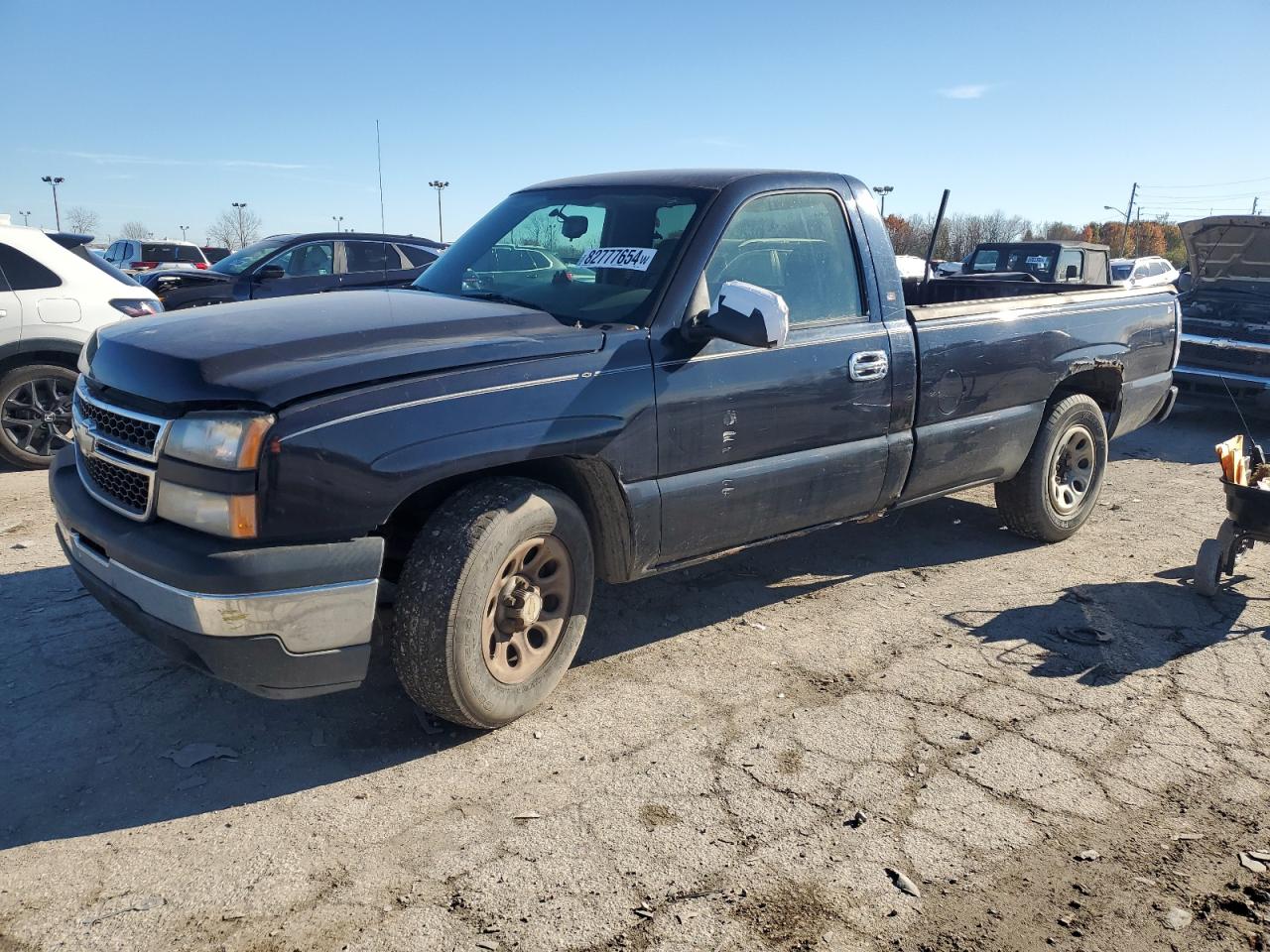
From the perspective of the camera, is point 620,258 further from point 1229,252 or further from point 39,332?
point 1229,252

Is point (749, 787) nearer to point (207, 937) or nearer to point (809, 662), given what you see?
point (809, 662)

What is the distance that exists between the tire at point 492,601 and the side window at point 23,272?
542 centimetres

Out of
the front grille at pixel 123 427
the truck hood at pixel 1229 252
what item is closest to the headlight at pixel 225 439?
the front grille at pixel 123 427

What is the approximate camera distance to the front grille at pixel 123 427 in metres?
2.93

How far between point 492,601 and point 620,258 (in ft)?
4.99

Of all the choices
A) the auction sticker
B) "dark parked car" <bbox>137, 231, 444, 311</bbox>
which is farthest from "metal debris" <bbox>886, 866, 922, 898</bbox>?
"dark parked car" <bbox>137, 231, 444, 311</bbox>

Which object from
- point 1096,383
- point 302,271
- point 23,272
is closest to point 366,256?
point 302,271

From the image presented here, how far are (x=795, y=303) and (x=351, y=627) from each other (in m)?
2.29

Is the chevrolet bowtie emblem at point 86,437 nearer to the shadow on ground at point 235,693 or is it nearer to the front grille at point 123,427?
the front grille at point 123,427

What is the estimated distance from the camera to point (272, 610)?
2742 millimetres

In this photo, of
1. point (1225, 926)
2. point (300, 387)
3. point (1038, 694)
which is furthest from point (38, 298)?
point (1225, 926)

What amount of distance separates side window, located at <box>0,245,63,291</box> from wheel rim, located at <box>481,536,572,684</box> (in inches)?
216

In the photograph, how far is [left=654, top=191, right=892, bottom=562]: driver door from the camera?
A: 3609 millimetres

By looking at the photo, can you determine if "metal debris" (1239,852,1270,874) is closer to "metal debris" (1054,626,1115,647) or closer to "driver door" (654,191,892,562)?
"metal debris" (1054,626,1115,647)
